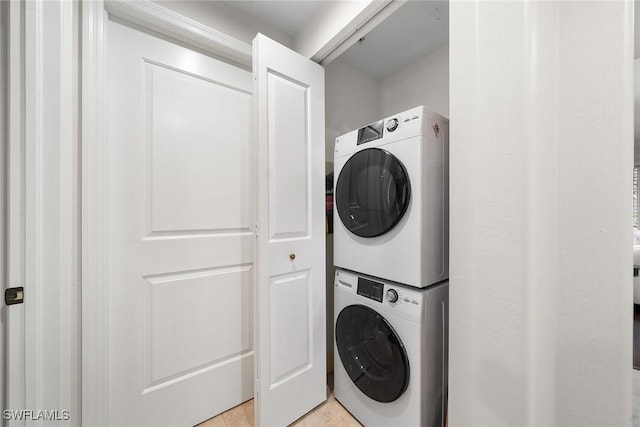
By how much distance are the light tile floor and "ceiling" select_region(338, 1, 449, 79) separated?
7.97 ft

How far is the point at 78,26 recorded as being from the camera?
1.04m

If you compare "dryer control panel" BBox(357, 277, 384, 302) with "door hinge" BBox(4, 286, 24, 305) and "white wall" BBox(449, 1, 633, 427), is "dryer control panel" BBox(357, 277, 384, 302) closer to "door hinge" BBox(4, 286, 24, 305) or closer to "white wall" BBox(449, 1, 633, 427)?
"white wall" BBox(449, 1, 633, 427)

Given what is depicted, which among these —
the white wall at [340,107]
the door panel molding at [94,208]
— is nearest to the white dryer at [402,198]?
the white wall at [340,107]

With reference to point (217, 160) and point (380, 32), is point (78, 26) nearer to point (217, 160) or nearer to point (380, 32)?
point (217, 160)

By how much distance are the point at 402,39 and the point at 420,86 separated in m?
0.36

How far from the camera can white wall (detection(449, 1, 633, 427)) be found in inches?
23.7

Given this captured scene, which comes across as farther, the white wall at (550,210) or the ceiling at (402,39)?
the ceiling at (402,39)

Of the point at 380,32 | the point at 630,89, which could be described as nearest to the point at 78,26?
the point at 380,32

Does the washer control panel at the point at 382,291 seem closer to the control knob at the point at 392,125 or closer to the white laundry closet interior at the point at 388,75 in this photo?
the white laundry closet interior at the point at 388,75

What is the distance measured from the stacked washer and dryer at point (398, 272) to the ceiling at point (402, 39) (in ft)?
2.62

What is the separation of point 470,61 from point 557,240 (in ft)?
1.90

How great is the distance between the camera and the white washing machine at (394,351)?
3.59 feet

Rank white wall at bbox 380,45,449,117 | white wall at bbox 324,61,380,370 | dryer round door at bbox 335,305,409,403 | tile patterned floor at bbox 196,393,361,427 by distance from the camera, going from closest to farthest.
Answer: dryer round door at bbox 335,305,409,403, tile patterned floor at bbox 196,393,361,427, white wall at bbox 380,45,449,117, white wall at bbox 324,61,380,370
